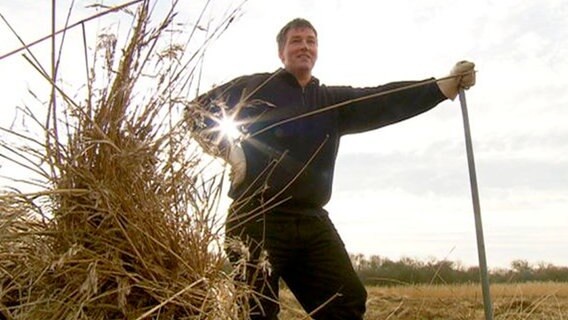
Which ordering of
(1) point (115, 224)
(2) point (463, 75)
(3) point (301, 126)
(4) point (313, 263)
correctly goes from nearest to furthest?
(1) point (115, 224) < (2) point (463, 75) < (4) point (313, 263) < (3) point (301, 126)

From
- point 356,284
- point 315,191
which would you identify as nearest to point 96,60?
point 315,191

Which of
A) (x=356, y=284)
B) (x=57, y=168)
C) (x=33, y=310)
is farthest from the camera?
(x=356, y=284)

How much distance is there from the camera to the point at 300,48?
3.81m

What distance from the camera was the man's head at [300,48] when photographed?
3.79 meters

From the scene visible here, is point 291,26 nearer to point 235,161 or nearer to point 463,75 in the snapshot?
point 463,75

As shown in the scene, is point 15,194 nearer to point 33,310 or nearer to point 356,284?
point 33,310

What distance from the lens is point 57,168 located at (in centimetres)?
209

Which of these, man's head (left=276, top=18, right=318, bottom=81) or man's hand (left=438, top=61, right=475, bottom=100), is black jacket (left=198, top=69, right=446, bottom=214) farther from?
man's hand (left=438, top=61, right=475, bottom=100)

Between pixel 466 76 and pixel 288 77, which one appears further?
pixel 288 77

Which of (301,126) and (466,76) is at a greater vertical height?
(466,76)

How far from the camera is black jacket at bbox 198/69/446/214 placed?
3.43m

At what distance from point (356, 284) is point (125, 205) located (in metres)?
1.74

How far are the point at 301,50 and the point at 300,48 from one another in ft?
0.04

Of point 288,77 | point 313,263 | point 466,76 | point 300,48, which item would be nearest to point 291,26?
point 300,48
